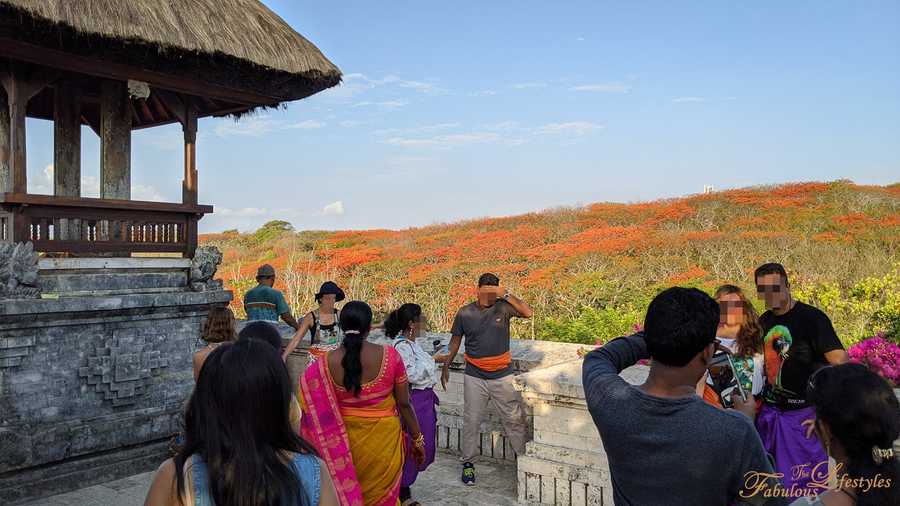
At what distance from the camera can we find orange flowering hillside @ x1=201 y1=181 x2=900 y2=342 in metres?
11.7

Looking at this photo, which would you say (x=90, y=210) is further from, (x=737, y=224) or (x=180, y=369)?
(x=737, y=224)

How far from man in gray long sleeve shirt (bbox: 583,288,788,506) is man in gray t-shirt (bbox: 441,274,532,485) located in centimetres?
369

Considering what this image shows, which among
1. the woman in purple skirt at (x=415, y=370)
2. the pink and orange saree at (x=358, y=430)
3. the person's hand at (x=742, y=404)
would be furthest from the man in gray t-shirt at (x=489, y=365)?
the person's hand at (x=742, y=404)

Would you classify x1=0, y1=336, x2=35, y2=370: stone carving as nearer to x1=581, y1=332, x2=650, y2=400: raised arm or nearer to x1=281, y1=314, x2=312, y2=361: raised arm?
x1=281, y1=314, x2=312, y2=361: raised arm

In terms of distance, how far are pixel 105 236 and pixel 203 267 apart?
56.7 inches

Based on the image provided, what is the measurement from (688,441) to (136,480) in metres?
5.83

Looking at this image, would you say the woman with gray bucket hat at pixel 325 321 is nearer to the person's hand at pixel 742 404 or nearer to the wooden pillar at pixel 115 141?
the wooden pillar at pixel 115 141

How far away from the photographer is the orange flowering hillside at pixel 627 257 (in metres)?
11.7

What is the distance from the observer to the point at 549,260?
1576cm

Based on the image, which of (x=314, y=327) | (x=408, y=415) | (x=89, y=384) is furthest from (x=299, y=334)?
(x=89, y=384)

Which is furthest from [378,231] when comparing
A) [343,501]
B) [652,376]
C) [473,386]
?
[652,376]

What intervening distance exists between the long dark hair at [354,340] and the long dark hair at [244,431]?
200 cm

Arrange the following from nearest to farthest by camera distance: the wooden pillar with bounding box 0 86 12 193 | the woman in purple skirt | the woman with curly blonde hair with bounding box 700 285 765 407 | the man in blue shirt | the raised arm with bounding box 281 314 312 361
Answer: the woman with curly blonde hair with bounding box 700 285 765 407 → the woman in purple skirt → the raised arm with bounding box 281 314 312 361 → the wooden pillar with bounding box 0 86 12 193 → the man in blue shirt

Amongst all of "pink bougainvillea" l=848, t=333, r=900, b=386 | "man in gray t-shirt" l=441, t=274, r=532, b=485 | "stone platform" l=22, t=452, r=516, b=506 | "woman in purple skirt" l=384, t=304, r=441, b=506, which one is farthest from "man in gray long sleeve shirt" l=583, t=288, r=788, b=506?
"pink bougainvillea" l=848, t=333, r=900, b=386
